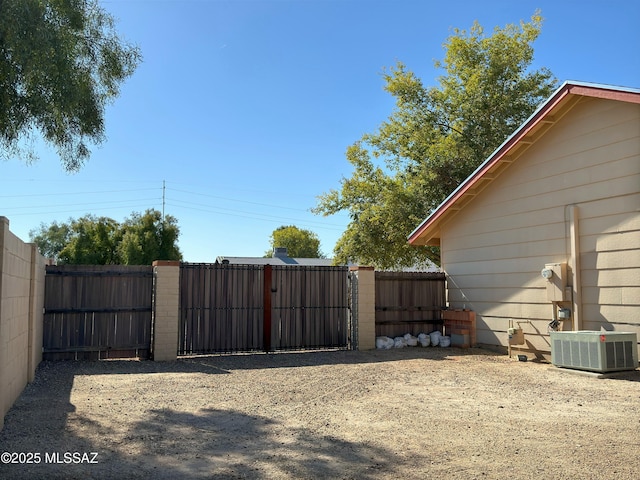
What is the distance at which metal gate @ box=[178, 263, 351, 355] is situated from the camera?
11.4 m

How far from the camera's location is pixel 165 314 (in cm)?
1073

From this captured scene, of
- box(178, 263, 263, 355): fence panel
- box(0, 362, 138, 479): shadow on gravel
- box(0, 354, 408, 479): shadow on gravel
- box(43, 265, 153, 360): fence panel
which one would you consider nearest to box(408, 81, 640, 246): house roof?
box(178, 263, 263, 355): fence panel

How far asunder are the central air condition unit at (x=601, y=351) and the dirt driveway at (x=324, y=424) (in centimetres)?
23

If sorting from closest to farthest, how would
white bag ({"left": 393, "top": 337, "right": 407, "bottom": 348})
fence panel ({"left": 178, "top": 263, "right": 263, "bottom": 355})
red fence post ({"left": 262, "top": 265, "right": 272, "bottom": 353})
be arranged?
1. fence panel ({"left": 178, "top": 263, "right": 263, "bottom": 355})
2. red fence post ({"left": 262, "top": 265, "right": 272, "bottom": 353})
3. white bag ({"left": 393, "top": 337, "right": 407, "bottom": 348})

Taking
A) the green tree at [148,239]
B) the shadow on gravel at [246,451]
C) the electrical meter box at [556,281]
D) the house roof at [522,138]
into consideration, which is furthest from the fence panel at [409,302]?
the green tree at [148,239]

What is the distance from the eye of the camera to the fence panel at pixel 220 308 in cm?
1134

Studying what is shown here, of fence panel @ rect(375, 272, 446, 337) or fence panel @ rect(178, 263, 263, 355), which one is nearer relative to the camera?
fence panel @ rect(178, 263, 263, 355)

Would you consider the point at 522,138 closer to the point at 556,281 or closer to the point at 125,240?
the point at 556,281

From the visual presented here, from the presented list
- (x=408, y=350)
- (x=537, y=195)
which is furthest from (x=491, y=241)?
(x=408, y=350)

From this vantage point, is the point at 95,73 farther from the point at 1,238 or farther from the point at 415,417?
the point at 415,417

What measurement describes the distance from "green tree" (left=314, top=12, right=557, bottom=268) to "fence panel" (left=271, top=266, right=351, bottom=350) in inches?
327

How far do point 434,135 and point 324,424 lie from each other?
59.9 feet

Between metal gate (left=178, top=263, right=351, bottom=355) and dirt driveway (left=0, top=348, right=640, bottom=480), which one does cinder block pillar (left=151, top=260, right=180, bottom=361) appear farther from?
dirt driveway (left=0, top=348, right=640, bottom=480)

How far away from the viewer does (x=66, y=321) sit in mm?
10461
